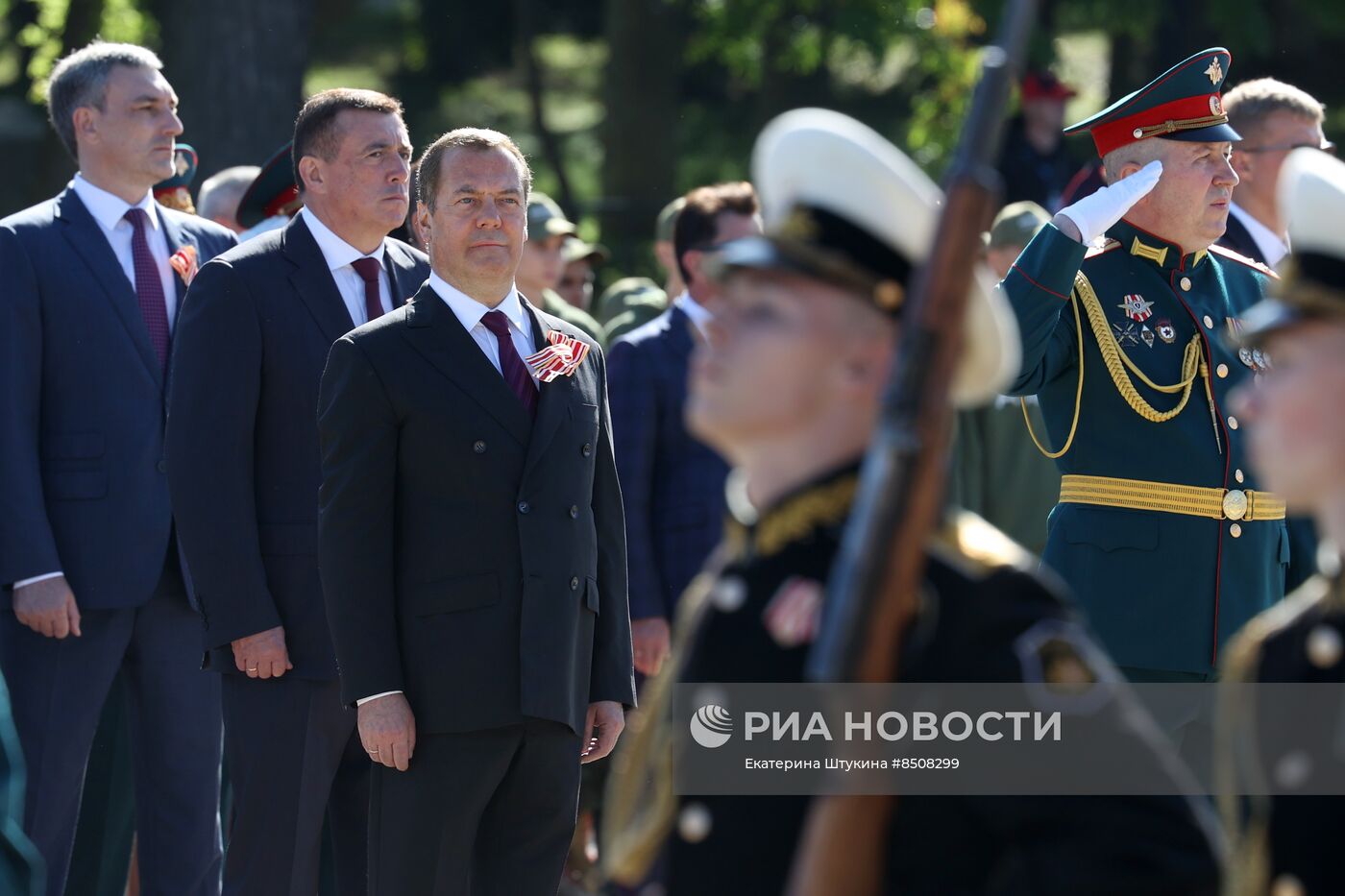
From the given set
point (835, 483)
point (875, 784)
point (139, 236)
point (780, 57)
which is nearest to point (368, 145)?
point (139, 236)

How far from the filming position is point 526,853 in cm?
465

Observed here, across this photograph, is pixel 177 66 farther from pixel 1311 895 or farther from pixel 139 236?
pixel 1311 895

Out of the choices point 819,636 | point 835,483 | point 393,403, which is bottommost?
point 819,636

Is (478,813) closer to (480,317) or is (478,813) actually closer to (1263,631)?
(480,317)

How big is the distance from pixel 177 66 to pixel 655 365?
6.68 meters

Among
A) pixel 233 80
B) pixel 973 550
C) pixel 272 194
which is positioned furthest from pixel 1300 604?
pixel 233 80

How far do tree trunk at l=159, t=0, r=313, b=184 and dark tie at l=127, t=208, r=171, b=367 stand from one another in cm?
571

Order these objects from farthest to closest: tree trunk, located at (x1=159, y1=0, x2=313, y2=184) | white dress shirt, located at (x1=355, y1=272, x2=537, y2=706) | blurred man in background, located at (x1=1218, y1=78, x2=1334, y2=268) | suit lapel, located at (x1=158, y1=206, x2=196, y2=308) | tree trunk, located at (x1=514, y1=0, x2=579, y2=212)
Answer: tree trunk, located at (x1=514, y1=0, x2=579, y2=212)
tree trunk, located at (x1=159, y1=0, x2=313, y2=184)
blurred man in background, located at (x1=1218, y1=78, x2=1334, y2=268)
suit lapel, located at (x1=158, y1=206, x2=196, y2=308)
white dress shirt, located at (x1=355, y1=272, x2=537, y2=706)

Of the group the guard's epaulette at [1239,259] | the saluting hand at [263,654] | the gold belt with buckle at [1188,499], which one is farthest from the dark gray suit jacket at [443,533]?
the guard's epaulette at [1239,259]

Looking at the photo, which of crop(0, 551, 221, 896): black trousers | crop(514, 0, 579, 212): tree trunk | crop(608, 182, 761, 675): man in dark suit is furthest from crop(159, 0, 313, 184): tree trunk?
crop(0, 551, 221, 896): black trousers

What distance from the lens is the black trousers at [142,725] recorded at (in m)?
5.60

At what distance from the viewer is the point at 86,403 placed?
5.69m

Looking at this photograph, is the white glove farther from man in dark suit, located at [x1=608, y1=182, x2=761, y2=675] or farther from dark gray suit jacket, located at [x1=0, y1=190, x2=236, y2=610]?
dark gray suit jacket, located at [x1=0, y1=190, x2=236, y2=610]

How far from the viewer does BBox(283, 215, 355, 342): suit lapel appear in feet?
16.9
